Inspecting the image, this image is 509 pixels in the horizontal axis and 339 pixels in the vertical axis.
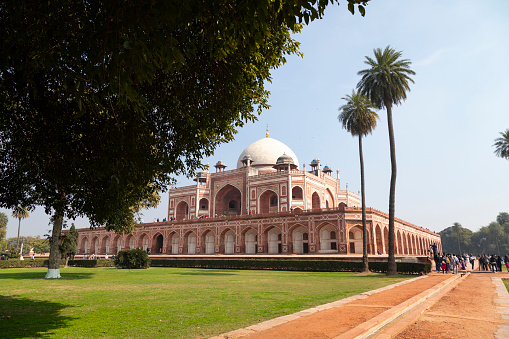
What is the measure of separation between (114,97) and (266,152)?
4671cm

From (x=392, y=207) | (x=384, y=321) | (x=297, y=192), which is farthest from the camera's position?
(x=297, y=192)

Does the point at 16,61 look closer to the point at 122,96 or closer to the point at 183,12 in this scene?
the point at 122,96

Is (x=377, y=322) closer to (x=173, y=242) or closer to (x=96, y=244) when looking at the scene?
(x=173, y=242)

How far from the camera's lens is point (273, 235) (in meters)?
39.2

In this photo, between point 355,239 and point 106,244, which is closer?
point 355,239

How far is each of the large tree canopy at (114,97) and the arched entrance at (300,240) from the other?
1191 inches

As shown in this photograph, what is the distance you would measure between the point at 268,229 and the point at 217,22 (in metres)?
35.6

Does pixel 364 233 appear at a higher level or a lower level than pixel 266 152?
lower

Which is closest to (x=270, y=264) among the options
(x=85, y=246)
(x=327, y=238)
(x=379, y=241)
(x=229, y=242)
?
(x=327, y=238)

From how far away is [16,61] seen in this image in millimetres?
5273

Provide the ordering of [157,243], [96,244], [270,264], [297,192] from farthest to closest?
[96,244] < [157,243] < [297,192] < [270,264]

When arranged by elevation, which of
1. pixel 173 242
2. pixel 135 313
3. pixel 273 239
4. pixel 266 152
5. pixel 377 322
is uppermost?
pixel 266 152

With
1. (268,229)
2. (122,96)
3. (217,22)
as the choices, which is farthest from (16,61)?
(268,229)

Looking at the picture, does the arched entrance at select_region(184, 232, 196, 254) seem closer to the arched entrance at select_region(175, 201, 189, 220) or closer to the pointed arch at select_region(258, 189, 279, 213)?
the arched entrance at select_region(175, 201, 189, 220)
